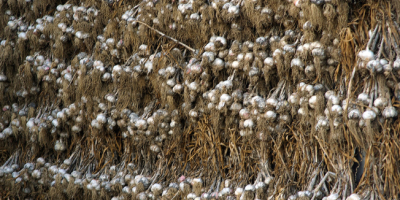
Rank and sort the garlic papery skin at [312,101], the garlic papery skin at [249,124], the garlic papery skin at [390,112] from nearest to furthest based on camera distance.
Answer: the garlic papery skin at [390,112] < the garlic papery skin at [312,101] < the garlic papery skin at [249,124]

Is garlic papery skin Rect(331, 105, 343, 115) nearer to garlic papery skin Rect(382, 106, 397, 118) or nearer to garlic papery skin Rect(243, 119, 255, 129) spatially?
garlic papery skin Rect(382, 106, 397, 118)

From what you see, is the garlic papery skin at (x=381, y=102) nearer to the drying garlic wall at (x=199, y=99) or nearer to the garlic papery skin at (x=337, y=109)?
the drying garlic wall at (x=199, y=99)

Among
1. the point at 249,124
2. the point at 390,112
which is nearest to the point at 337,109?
the point at 390,112

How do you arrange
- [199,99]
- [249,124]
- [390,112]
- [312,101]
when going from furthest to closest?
1. [199,99]
2. [249,124]
3. [312,101]
4. [390,112]

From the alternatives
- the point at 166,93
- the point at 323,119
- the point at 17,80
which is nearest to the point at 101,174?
the point at 166,93

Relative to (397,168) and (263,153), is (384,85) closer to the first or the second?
(397,168)

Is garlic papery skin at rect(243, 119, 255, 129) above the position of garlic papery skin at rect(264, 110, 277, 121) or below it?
below

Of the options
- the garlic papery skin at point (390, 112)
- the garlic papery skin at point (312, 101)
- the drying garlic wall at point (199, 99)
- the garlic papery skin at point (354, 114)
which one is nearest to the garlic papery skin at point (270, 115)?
the drying garlic wall at point (199, 99)

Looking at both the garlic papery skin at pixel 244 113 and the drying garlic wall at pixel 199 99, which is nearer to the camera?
the drying garlic wall at pixel 199 99

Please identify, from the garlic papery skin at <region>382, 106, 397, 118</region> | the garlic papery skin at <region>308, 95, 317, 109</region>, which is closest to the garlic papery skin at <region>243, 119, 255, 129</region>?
the garlic papery skin at <region>308, 95, 317, 109</region>

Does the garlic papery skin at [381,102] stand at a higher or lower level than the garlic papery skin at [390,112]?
higher

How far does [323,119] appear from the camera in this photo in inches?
55.7

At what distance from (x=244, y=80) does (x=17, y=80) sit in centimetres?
130

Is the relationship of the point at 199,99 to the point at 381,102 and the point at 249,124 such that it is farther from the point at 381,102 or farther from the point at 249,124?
the point at 381,102
